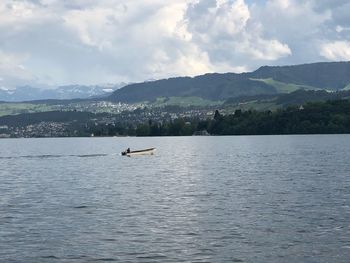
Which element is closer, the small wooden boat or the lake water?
the lake water

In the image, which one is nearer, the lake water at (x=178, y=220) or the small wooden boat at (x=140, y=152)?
the lake water at (x=178, y=220)

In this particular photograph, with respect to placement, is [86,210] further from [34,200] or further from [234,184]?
[234,184]

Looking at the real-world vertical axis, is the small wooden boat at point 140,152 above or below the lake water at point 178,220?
above

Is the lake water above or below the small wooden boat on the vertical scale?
below

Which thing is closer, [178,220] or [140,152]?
[178,220]

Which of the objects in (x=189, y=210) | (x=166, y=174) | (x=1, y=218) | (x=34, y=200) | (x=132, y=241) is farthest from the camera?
(x=166, y=174)

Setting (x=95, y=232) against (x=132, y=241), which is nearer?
(x=132, y=241)

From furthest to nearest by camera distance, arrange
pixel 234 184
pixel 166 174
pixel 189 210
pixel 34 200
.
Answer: pixel 166 174, pixel 234 184, pixel 34 200, pixel 189 210

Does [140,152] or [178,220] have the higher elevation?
[140,152]

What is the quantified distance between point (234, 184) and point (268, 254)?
45.7 m

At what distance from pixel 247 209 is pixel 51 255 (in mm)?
24881

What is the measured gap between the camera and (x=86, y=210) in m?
60.2

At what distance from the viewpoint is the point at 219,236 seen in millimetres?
45906

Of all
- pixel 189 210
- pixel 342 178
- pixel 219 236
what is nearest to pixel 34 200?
pixel 189 210
